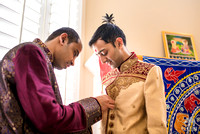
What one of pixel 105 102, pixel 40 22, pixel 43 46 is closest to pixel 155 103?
pixel 105 102

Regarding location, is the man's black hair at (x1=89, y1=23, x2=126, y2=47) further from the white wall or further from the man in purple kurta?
the white wall

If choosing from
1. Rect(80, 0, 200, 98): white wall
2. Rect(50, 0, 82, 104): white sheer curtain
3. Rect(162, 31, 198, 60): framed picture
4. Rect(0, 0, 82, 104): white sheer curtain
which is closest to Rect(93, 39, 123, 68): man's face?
Rect(0, 0, 82, 104): white sheer curtain

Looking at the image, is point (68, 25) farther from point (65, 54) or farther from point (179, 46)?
point (179, 46)

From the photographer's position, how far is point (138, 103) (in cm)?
102

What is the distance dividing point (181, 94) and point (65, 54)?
1.56 metres

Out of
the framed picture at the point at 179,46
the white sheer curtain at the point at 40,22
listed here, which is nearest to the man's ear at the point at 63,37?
the white sheer curtain at the point at 40,22

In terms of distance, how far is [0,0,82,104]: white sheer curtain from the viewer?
4.30ft

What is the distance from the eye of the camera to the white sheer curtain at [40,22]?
4.30ft

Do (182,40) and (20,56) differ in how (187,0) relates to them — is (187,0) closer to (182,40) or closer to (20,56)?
(182,40)

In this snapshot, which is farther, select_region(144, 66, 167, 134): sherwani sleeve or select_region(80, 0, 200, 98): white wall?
select_region(80, 0, 200, 98): white wall

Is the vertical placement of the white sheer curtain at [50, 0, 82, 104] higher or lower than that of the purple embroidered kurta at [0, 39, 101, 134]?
higher

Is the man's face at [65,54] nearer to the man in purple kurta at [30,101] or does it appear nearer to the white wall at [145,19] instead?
the man in purple kurta at [30,101]

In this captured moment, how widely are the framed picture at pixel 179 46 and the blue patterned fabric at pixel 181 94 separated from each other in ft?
2.56

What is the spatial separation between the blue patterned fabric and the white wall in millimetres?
795
